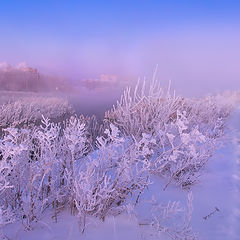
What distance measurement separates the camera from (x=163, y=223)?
2787 millimetres

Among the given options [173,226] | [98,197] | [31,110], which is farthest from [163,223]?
[31,110]

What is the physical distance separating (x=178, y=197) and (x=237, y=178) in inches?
49.3

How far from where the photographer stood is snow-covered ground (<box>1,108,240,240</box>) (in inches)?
92.7

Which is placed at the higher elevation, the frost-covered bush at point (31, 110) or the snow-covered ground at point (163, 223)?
the snow-covered ground at point (163, 223)

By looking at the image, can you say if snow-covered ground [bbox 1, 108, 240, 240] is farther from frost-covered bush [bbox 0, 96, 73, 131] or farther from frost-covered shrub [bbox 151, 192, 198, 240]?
frost-covered bush [bbox 0, 96, 73, 131]

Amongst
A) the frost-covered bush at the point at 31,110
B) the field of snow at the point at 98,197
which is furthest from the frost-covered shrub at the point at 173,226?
the frost-covered bush at the point at 31,110

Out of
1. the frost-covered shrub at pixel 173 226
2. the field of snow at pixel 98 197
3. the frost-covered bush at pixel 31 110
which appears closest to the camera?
the field of snow at pixel 98 197

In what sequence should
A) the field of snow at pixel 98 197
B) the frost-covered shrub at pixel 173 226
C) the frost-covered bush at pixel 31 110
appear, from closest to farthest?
1. the field of snow at pixel 98 197
2. the frost-covered shrub at pixel 173 226
3. the frost-covered bush at pixel 31 110

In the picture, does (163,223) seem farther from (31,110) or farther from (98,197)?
(31,110)

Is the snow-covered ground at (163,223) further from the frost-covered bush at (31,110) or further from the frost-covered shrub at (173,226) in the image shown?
the frost-covered bush at (31,110)

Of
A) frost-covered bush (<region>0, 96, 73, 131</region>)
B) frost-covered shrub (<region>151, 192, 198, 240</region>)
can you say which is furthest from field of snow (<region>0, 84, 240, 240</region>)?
frost-covered bush (<region>0, 96, 73, 131</region>)

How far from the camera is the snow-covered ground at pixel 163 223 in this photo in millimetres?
2354

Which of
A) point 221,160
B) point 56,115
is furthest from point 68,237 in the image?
point 56,115

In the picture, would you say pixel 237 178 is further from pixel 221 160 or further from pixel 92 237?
pixel 92 237
